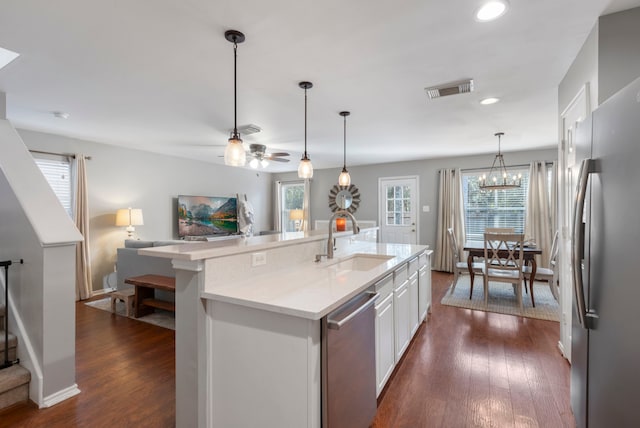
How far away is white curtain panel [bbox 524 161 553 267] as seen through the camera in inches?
211

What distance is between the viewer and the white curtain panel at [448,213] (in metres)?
6.12

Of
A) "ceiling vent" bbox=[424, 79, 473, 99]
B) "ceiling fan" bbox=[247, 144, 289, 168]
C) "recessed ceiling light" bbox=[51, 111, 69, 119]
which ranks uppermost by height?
"ceiling vent" bbox=[424, 79, 473, 99]

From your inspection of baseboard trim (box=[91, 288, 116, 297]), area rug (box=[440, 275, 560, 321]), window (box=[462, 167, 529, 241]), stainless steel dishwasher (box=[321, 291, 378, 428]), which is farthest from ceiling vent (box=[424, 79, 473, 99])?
baseboard trim (box=[91, 288, 116, 297])

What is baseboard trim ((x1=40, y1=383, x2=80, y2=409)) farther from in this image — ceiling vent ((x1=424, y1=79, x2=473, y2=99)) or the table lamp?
ceiling vent ((x1=424, y1=79, x2=473, y2=99))

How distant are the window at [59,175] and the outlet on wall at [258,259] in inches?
163

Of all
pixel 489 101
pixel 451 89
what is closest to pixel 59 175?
pixel 451 89

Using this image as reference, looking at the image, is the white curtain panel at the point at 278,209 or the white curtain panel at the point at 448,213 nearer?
the white curtain panel at the point at 448,213

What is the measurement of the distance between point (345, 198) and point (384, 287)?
5.43m

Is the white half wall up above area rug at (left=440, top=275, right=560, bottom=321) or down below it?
above

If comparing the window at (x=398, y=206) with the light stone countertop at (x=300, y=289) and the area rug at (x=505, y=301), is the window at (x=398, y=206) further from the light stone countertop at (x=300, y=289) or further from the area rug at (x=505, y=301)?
the light stone countertop at (x=300, y=289)

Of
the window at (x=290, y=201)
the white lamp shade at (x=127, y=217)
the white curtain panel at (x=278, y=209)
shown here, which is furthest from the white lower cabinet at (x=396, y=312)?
the white curtain panel at (x=278, y=209)

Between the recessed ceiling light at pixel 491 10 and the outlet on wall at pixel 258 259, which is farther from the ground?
the recessed ceiling light at pixel 491 10

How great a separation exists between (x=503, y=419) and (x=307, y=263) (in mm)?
1616

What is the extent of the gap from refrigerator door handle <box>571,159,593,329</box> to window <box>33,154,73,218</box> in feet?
18.8
